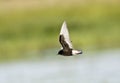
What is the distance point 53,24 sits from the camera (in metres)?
17.8

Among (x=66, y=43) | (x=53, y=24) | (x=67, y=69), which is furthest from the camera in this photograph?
(x=53, y=24)

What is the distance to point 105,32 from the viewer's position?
656 inches

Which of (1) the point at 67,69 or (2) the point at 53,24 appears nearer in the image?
(1) the point at 67,69

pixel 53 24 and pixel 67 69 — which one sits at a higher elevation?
pixel 53 24

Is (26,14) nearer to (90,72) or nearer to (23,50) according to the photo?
(23,50)

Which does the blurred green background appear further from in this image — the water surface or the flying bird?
the flying bird

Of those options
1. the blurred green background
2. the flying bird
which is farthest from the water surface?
the flying bird

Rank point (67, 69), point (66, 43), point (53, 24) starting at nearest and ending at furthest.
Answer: point (66, 43) → point (67, 69) → point (53, 24)

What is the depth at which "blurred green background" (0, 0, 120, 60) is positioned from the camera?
642 inches

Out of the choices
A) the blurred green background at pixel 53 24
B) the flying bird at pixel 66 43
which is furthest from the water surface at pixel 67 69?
the flying bird at pixel 66 43

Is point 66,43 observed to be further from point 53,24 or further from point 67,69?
point 53,24

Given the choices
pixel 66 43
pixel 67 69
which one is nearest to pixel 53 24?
pixel 67 69

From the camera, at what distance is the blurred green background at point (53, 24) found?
53.5 ft

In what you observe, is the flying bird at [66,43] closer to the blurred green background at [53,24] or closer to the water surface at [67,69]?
the water surface at [67,69]
